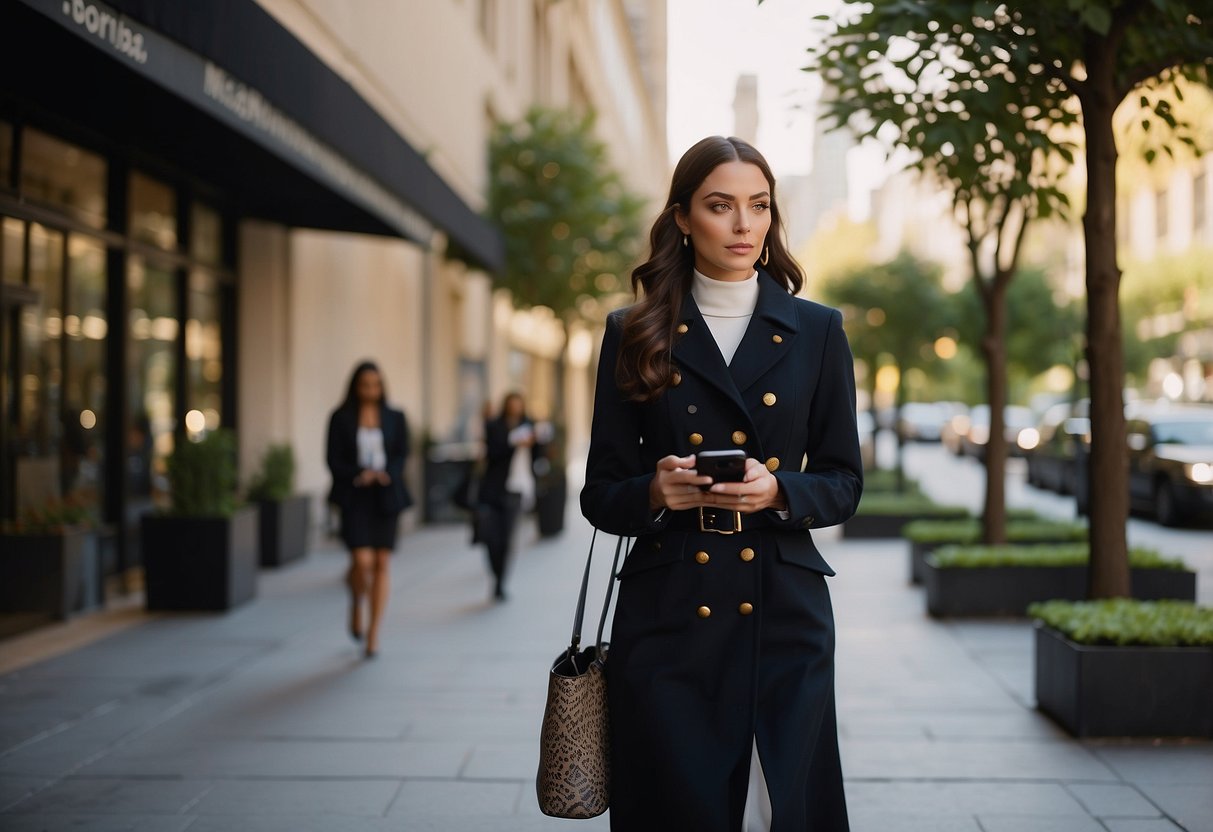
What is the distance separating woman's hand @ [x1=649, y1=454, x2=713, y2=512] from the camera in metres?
2.38

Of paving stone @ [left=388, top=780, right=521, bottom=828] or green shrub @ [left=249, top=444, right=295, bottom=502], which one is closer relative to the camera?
paving stone @ [left=388, top=780, right=521, bottom=828]

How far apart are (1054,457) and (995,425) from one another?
1380 centimetres

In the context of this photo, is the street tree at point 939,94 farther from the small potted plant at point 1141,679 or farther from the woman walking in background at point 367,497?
the woman walking in background at point 367,497

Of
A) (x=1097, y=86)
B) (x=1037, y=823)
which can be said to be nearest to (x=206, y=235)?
(x=1097, y=86)

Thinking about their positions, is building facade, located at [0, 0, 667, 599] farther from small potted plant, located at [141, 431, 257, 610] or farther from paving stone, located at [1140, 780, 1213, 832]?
paving stone, located at [1140, 780, 1213, 832]

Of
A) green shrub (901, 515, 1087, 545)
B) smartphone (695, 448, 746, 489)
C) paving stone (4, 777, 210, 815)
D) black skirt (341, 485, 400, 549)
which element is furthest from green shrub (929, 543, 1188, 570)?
smartphone (695, 448, 746, 489)

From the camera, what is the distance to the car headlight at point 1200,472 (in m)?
15.7

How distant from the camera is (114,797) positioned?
4.78 meters

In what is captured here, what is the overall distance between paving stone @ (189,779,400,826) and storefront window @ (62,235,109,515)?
5505 millimetres

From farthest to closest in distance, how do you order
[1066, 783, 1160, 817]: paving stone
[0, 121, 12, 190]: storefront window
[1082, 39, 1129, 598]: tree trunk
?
[0, 121, 12, 190]: storefront window, [1082, 39, 1129, 598]: tree trunk, [1066, 783, 1160, 817]: paving stone

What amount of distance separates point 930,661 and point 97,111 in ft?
21.5

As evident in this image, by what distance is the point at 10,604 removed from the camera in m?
8.35

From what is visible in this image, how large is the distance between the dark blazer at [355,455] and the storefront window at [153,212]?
386cm

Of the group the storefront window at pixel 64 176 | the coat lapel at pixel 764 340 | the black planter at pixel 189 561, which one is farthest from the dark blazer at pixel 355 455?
the coat lapel at pixel 764 340
